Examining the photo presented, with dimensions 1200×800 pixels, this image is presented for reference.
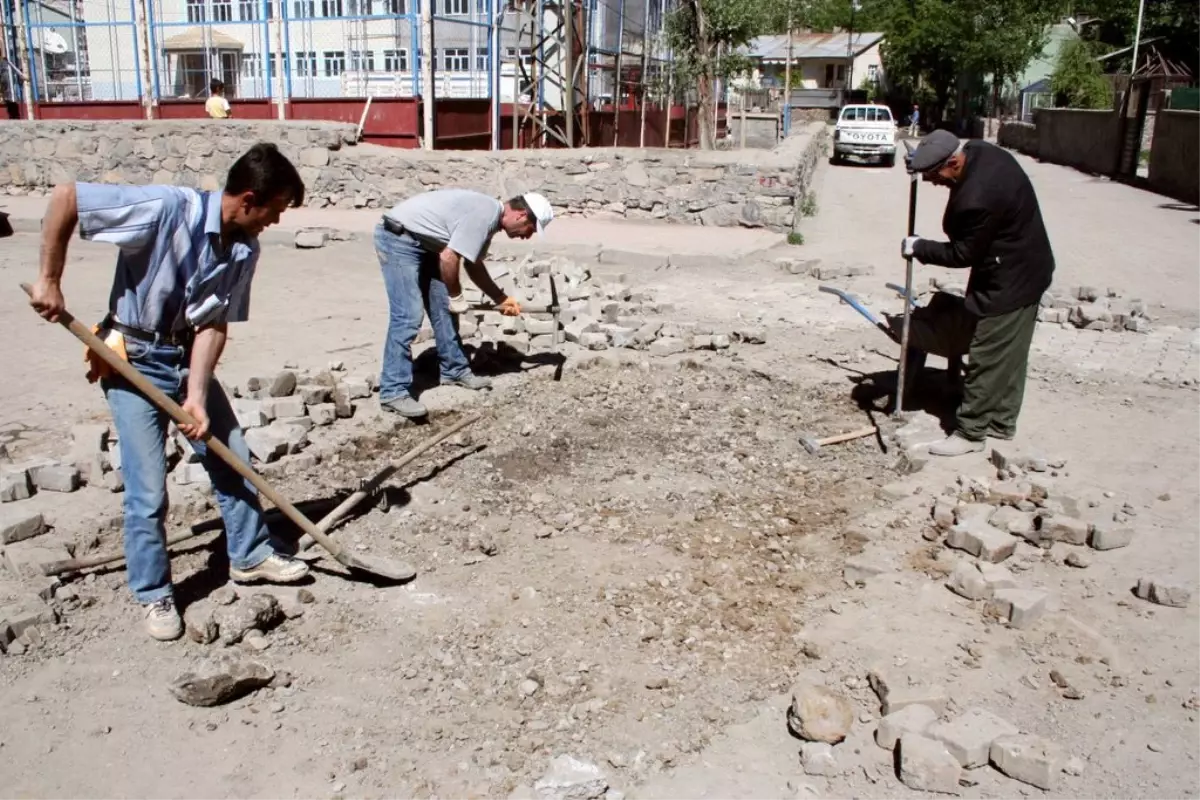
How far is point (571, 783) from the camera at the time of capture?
2.81 meters

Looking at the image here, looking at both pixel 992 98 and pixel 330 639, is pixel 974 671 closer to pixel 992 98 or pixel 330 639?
pixel 330 639

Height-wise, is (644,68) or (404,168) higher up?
(644,68)

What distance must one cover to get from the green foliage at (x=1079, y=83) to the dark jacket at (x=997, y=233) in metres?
35.5

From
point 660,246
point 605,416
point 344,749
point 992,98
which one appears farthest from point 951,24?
point 344,749

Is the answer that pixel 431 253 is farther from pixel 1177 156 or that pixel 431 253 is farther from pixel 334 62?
pixel 1177 156

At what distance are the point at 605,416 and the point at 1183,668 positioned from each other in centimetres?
322

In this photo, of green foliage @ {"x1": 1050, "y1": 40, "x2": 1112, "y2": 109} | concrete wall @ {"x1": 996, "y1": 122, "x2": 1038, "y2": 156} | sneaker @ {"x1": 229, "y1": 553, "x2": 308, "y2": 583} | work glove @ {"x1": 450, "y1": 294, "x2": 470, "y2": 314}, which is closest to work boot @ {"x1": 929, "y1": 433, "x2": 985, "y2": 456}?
sneaker @ {"x1": 229, "y1": 553, "x2": 308, "y2": 583}

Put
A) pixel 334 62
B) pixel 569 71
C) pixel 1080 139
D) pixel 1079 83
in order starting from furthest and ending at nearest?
pixel 1079 83, pixel 1080 139, pixel 569 71, pixel 334 62

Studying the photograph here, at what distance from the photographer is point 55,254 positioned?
119 inches

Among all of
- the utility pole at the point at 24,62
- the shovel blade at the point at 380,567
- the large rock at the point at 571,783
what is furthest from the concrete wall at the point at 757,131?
Result: the large rock at the point at 571,783

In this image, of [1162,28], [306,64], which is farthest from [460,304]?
[1162,28]

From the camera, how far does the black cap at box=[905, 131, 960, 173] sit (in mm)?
5133

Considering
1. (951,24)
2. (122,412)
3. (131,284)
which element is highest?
(951,24)

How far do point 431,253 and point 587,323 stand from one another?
6.20 feet
